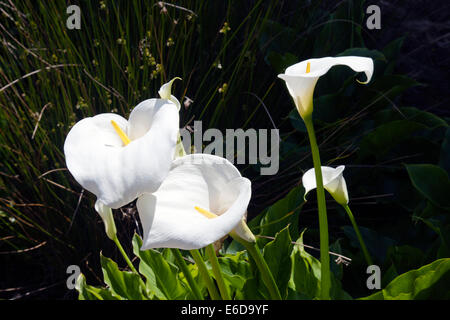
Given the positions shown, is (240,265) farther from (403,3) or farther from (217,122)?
(403,3)

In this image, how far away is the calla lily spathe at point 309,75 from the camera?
1.75 ft

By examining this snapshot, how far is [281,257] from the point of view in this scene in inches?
28.6

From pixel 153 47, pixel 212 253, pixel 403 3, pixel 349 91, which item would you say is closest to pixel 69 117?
pixel 153 47

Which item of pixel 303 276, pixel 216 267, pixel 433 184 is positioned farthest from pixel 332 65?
pixel 433 184

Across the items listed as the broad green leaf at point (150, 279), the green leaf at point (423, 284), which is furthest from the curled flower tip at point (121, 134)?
the green leaf at point (423, 284)

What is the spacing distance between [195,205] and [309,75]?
201 millimetres

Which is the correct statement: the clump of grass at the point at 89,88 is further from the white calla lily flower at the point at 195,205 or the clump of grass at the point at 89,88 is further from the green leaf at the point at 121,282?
the white calla lily flower at the point at 195,205

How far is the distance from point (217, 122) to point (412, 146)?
1.76ft

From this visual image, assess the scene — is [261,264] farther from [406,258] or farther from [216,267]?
[406,258]

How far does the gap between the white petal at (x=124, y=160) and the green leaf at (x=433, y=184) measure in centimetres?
74

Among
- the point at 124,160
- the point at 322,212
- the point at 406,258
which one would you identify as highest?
the point at 124,160
